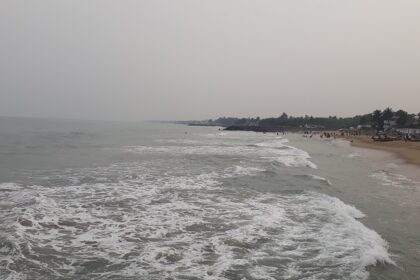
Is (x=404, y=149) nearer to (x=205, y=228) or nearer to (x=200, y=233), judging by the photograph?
(x=205, y=228)

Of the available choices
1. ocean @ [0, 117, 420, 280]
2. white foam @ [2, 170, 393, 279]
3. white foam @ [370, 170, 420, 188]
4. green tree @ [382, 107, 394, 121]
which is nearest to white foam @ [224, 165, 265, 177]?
ocean @ [0, 117, 420, 280]

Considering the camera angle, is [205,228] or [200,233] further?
[205,228]

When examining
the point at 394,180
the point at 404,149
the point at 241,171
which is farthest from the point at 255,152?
the point at 394,180

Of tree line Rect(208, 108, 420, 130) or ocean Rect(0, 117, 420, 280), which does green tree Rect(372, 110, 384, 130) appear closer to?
tree line Rect(208, 108, 420, 130)

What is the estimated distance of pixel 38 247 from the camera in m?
9.43

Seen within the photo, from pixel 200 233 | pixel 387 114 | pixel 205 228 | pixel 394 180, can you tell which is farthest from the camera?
pixel 387 114

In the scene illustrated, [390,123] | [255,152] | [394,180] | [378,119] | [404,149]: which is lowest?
[255,152]

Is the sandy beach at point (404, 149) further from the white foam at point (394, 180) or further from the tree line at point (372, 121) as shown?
the tree line at point (372, 121)

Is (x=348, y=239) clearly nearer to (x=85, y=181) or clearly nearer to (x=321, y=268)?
(x=321, y=268)

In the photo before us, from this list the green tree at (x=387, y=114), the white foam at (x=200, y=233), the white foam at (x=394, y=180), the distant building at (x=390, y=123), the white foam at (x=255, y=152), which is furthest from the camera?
the distant building at (x=390, y=123)

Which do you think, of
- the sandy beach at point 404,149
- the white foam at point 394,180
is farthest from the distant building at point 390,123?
the white foam at point 394,180

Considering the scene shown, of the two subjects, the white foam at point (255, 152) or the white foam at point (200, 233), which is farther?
the white foam at point (255, 152)

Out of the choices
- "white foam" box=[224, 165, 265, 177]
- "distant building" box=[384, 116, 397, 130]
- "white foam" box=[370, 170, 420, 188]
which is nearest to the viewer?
"white foam" box=[370, 170, 420, 188]

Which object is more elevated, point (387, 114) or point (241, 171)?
point (387, 114)
